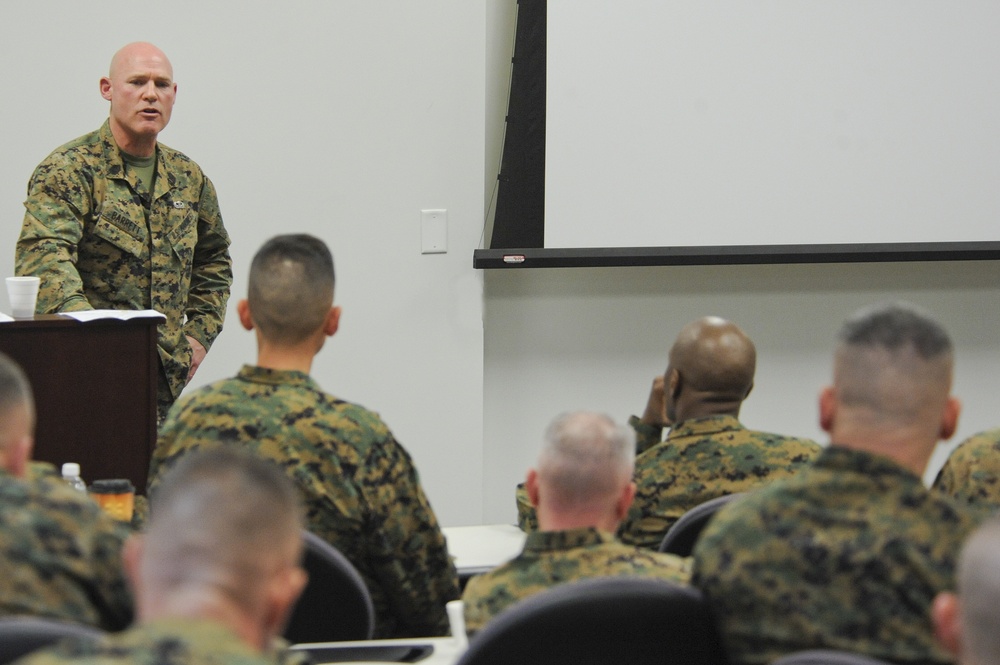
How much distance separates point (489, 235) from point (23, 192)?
5.64 feet

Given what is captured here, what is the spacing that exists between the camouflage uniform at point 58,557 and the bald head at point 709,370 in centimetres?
159

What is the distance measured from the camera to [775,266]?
5.05 meters

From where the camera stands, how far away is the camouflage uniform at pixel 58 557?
1.53 metres

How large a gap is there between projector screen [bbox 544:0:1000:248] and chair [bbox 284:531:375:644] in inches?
113

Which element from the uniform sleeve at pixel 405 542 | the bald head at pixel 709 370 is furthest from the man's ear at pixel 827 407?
the bald head at pixel 709 370

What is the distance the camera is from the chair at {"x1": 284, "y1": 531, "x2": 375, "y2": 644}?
6.30 ft

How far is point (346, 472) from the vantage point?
2244 mm

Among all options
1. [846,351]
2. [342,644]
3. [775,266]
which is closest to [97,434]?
[342,644]

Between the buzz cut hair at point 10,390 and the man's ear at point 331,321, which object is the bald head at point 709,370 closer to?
the man's ear at point 331,321

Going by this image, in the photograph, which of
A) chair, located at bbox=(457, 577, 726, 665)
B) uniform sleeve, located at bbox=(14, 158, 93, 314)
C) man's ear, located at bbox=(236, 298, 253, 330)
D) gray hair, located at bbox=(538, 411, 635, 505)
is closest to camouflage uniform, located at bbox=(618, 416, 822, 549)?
gray hair, located at bbox=(538, 411, 635, 505)

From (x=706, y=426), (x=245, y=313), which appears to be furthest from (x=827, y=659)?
(x=245, y=313)

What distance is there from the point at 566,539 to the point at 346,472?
52cm

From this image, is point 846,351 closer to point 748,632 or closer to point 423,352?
point 748,632

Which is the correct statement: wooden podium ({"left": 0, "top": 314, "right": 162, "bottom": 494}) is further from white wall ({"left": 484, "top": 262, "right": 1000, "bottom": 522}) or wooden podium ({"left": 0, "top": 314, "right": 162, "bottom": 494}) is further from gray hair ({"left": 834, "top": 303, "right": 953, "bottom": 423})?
gray hair ({"left": 834, "top": 303, "right": 953, "bottom": 423})
